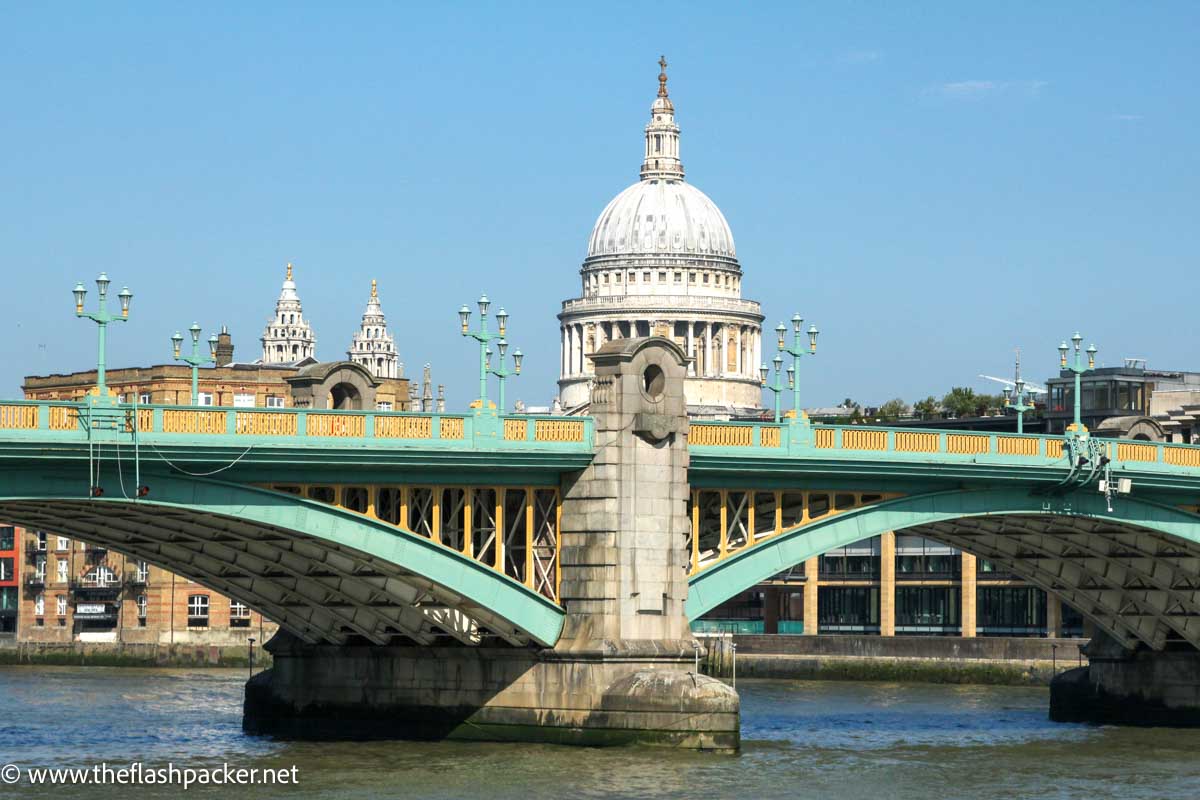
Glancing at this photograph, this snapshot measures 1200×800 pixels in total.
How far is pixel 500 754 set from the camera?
6550 cm

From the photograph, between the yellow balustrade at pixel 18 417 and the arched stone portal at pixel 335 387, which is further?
the arched stone portal at pixel 335 387

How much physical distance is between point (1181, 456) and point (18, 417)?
3886cm

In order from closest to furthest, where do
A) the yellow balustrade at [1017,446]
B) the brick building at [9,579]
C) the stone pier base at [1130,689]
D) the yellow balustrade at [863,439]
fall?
the yellow balustrade at [863,439]
the yellow balustrade at [1017,446]
the stone pier base at [1130,689]
the brick building at [9,579]

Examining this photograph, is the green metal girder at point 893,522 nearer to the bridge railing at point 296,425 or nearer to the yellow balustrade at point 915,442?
the yellow balustrade at point 915,442

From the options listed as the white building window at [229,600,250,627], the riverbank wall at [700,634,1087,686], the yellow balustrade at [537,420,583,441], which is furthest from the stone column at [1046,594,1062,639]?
the yellow balustrade at [537,420,583,441]

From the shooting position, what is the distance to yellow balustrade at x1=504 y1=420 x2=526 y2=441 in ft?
213

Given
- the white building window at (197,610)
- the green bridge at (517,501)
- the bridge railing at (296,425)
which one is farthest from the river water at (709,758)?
the white building window at (197,610)

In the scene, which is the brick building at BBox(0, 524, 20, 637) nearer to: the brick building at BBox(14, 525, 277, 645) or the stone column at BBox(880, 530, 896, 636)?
the brick building at BBox(14, 525, 277, 645)

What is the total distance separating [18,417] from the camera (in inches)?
2247

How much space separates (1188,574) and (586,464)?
25824 millimetres

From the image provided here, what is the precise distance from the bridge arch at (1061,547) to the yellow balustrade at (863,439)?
5.94 ft

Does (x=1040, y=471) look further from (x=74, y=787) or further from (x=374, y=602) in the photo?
(x=74, y=787)

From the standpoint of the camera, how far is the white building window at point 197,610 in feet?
460

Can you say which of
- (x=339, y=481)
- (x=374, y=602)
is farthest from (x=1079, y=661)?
(x=339, y=481)
